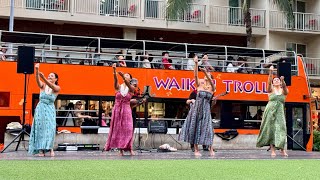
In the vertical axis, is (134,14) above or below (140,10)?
below

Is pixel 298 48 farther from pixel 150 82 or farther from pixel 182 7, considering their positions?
pixel 150 82

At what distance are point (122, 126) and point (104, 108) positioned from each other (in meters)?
6.01

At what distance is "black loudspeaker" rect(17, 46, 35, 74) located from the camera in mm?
11812

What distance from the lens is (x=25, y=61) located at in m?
11.9

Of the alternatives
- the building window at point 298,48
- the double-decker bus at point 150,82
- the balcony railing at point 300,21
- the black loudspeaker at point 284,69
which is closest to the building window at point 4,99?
the double-decker bus at point 150,82

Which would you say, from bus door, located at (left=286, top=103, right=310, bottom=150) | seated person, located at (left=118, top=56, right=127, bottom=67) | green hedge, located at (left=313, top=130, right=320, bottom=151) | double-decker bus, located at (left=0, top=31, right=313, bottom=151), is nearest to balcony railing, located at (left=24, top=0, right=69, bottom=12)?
double-decker bus, located at (left=0, top=31, right=313, bottom=151)

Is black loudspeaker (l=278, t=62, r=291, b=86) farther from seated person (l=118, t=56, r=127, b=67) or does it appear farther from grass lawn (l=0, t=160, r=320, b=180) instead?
grass lawn (l=0, t=160, r=320, b=180)

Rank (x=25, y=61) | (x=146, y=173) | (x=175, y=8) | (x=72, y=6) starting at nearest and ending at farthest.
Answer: (x=146, y=173) → (x=25, y=61) → (x=175, y=8) → (x=72, y=6)

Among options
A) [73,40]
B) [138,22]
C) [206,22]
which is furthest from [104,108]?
[206,22]

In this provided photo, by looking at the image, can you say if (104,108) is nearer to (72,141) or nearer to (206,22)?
(72,141)

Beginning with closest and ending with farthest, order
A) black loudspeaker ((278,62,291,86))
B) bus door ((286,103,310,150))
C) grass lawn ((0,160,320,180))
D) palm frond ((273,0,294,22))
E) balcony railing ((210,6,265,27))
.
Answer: grass lawn ((0,160,320,180)), black loudspeaker ((278,62,291,86)), bus door ((286,103,310,150)), palm frond ((273,0,294,22)), balcony railing ((210,6,265,27))

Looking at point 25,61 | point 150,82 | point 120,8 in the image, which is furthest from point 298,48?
point 25,61

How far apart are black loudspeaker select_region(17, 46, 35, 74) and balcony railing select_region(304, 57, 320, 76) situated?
21.4 m

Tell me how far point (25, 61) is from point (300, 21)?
22.0 meters
